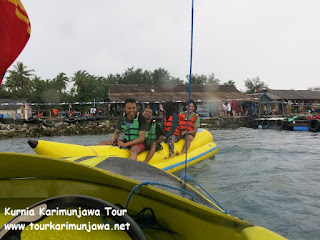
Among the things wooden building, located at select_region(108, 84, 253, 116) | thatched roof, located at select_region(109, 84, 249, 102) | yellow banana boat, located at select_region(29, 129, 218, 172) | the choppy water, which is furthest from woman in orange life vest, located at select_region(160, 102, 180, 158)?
thatched roof, located at select_region(109, 84, 249, 102)

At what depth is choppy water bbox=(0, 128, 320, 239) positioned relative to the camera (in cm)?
333

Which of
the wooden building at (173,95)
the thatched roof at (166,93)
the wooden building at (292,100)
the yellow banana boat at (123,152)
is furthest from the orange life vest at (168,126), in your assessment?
the wooden building at (292,100)

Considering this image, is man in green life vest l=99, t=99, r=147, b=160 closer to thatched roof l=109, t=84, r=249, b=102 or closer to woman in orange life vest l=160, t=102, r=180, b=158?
woman in orange life vest l=160, t=102, r=180, b=158

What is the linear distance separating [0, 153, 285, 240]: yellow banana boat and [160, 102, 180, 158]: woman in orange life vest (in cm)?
416

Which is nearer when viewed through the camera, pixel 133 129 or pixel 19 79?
pixel 133 129

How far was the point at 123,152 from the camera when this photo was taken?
4770 millimetres

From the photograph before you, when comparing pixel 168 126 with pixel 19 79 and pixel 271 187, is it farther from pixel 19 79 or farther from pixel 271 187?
pixel 19 79

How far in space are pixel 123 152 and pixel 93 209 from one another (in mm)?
3649

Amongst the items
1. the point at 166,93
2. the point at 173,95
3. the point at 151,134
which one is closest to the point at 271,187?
the point at 151,134

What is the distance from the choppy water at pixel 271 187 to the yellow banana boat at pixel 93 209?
7.14 feet

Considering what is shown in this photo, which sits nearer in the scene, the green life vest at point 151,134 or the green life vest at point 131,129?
the green life vest at point 131,129

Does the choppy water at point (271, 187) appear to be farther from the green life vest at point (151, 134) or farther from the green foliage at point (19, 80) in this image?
the green foliage at point (19, 80)

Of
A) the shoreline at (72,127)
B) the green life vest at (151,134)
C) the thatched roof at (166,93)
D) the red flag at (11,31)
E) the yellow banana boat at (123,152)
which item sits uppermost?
the thatched roof at (166,93)

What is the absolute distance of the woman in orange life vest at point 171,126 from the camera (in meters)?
5.90
